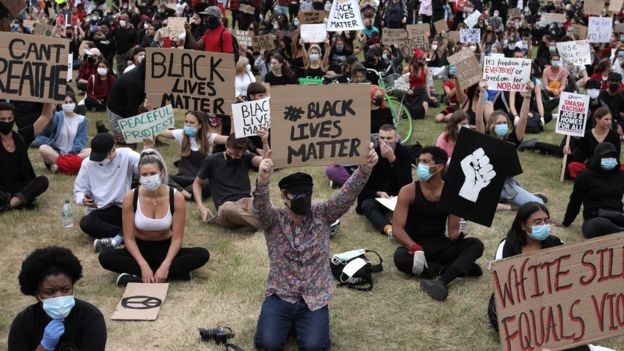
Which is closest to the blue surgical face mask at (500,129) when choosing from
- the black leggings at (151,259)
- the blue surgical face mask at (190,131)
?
the blue surgical face mask at (190,131)

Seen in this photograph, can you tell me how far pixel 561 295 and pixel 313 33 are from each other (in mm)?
13538

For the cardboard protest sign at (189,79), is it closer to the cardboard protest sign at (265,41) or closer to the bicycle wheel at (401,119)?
the bicycle wheel at (401,119)

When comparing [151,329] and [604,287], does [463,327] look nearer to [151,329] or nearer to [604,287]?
[604,287]

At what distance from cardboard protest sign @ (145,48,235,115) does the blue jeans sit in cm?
425

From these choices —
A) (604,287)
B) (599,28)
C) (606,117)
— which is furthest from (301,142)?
(599,28)

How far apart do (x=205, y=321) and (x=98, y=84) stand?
1023 cm

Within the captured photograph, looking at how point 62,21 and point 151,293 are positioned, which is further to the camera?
point 62,21

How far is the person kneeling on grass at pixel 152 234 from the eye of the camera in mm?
7148

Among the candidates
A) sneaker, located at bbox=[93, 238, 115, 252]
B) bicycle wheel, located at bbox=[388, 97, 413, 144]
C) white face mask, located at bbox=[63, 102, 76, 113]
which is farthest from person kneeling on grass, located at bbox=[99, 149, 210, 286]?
bicycle wheel, located at bbox=[388, 97, 413, 144]

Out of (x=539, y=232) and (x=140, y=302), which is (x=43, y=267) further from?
(x=539, y=232)

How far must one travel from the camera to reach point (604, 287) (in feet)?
17.1

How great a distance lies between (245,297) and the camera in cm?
716

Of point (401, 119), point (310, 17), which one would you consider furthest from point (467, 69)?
point (310, 17)

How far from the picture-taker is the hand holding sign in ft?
22.9
